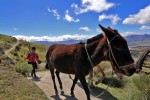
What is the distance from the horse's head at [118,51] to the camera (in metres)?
5.11

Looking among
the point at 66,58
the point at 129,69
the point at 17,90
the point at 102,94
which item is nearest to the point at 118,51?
the point at 129,69

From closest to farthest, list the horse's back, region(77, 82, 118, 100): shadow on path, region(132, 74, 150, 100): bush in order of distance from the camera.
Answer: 1. the horse's back
2. region(132, 74, 150, 100): bush
3. region(77, 82, 118, 100): shadow on path

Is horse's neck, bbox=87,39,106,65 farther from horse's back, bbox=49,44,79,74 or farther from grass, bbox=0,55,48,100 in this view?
grass, bbox=0,55,48,100

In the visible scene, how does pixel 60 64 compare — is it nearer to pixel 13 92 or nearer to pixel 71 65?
pixel 71 65

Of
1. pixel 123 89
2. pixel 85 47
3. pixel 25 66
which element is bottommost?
pixel 123 89

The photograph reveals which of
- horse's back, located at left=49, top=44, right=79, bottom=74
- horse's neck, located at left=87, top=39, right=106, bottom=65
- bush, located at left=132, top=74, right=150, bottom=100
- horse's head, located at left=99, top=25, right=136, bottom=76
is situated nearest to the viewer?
horse's head, located at left=99, top=25, right=136, bottom=76

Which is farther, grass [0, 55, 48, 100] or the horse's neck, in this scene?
grass [0, 55, 48, 100]

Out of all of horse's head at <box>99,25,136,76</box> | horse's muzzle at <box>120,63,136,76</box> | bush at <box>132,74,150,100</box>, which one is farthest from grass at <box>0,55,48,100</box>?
horse's muzzle at <box>120,63,136,76</box>

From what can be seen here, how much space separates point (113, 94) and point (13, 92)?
489 cm

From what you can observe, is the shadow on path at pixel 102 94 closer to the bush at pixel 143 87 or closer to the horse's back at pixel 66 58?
the bush at pixel 143 87

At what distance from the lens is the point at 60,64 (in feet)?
29.1

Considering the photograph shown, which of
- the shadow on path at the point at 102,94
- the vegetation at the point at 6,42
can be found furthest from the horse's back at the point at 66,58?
the vegetation at the point at 6,42

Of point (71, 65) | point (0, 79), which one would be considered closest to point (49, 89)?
point (0, 79)

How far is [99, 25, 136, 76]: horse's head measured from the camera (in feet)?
16.8
